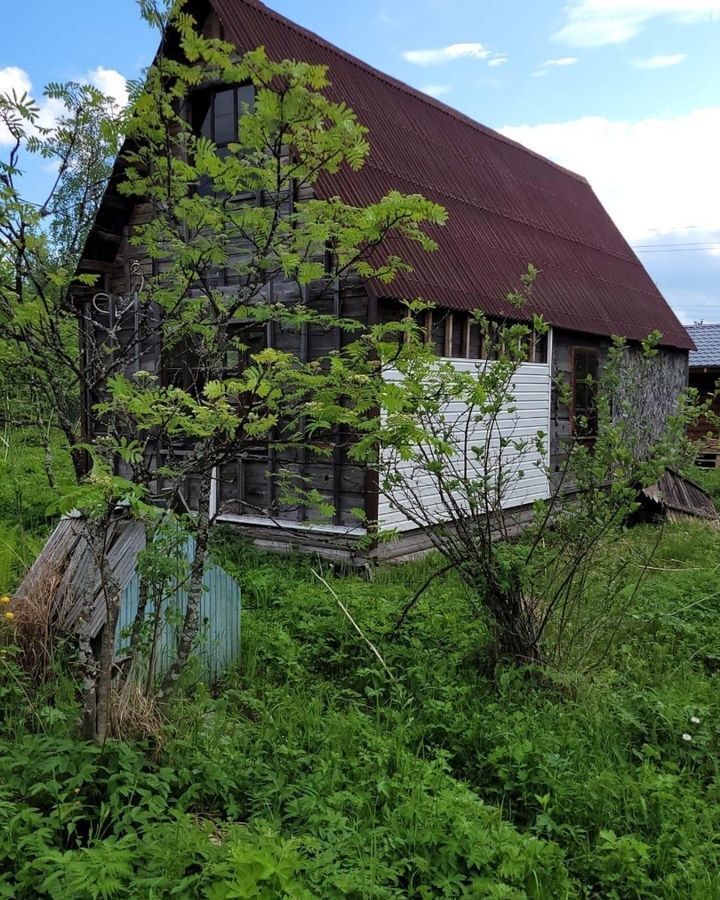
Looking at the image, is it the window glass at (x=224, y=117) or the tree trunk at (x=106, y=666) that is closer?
the tree trunk at (x=106, y=666)

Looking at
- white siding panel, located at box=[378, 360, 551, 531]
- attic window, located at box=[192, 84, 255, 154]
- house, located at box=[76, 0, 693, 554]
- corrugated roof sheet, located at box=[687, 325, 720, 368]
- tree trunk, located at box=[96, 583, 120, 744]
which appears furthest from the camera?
corrugated roof sheet, located at box=[687, 325, 720, 368]

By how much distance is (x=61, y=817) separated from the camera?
2914 millimetres

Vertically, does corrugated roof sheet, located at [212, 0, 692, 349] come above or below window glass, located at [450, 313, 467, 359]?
above

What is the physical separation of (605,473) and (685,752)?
1.70 m

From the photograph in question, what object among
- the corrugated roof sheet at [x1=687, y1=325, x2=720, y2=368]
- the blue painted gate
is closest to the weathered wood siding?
the blue painted gate

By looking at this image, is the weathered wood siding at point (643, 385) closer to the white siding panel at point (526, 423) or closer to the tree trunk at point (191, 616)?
the white siding panel at point (526, 423)

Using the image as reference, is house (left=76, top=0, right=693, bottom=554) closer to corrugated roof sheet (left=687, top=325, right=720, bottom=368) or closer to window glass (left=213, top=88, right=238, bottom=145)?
window glass (left=213, top=88, right=238, bottom=145)

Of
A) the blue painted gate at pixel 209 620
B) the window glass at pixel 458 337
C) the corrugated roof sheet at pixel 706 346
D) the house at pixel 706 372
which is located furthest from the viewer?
the corrugated roof sheet at pixel 706 346

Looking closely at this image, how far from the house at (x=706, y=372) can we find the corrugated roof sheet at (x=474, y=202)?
188 inches

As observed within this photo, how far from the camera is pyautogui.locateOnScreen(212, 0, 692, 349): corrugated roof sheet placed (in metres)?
8.86

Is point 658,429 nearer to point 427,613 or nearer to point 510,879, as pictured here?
point 427,613

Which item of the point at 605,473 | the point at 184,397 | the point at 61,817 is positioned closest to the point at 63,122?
the point at 184,397

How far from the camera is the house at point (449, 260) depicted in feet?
27.1

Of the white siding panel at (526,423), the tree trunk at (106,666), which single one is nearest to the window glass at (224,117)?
the white siding panel at (526,423)
